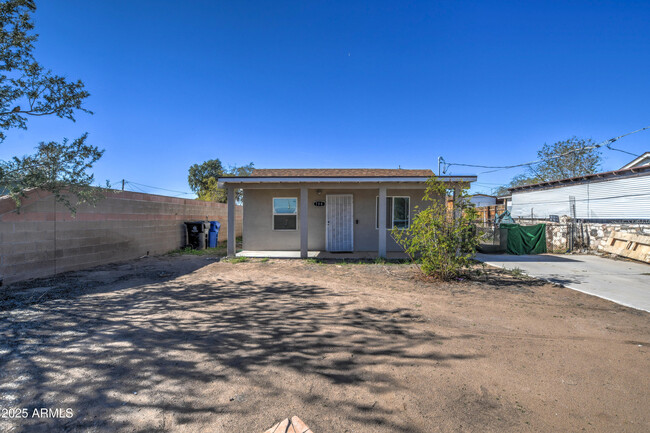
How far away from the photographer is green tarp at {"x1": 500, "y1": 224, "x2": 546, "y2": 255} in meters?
12.2

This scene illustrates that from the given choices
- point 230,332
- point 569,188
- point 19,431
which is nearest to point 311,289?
point 230,332

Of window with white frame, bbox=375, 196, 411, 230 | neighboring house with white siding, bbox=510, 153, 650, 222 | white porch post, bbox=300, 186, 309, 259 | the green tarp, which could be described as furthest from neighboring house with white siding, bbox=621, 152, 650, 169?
white porch post, bbox=300, 186, 309, 259

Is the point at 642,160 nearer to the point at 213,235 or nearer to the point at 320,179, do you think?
the point at 320,179

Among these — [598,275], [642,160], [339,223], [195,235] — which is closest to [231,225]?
[195,235]

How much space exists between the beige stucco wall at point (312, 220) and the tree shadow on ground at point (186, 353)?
20.4ft

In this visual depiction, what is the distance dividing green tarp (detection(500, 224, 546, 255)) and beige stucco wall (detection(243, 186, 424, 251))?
420 cm

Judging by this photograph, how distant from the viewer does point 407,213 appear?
11430mm

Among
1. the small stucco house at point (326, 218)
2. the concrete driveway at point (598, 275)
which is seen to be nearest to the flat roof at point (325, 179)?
the small stucco house at point (326, 218)

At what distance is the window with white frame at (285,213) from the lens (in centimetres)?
1150

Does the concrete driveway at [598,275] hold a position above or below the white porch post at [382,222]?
below

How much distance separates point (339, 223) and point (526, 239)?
770 cm

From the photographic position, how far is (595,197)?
1466 cm

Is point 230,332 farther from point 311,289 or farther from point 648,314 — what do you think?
point 648,314

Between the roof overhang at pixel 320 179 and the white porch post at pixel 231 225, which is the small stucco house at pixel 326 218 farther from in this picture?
the roof overhang at pixel 320 179
